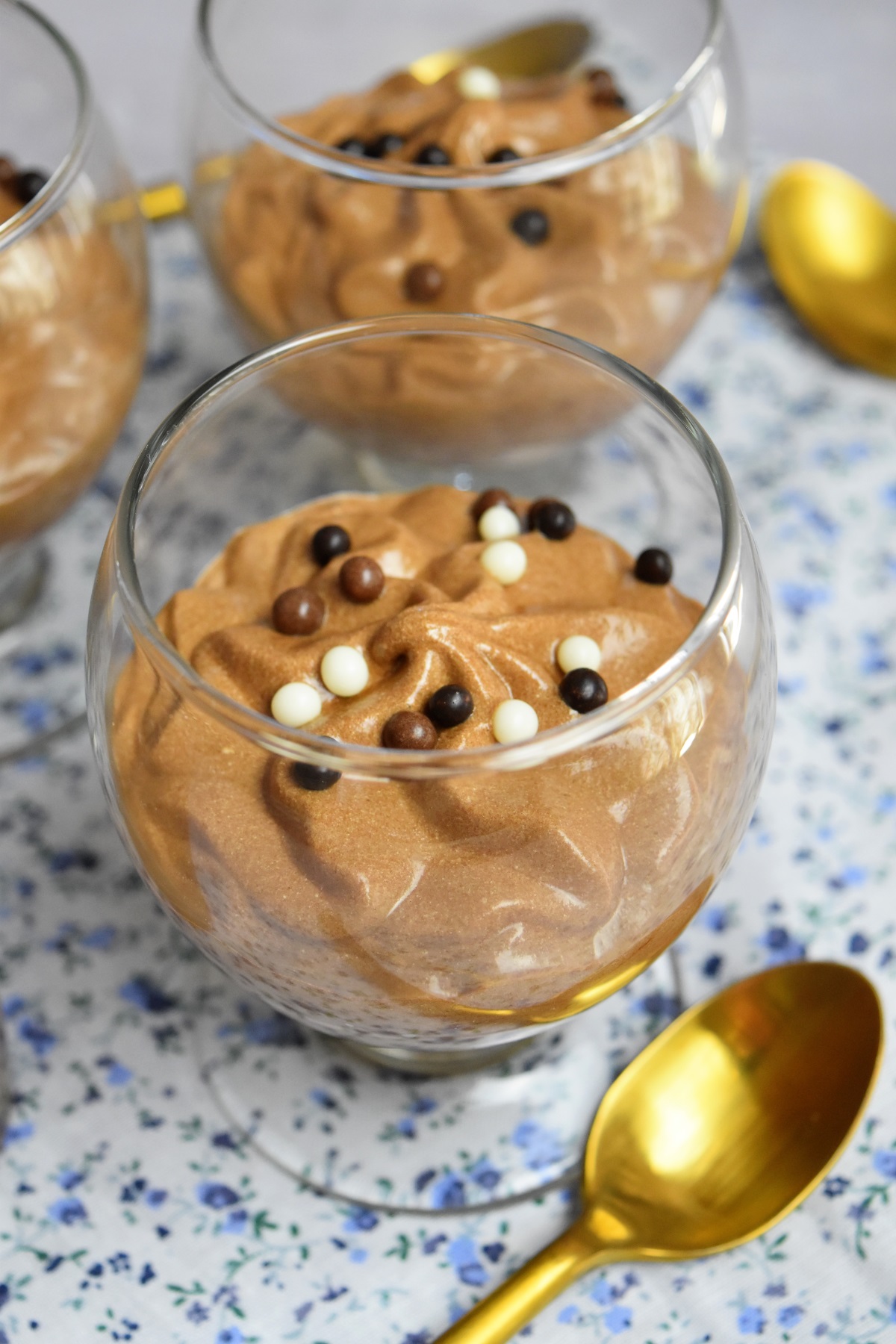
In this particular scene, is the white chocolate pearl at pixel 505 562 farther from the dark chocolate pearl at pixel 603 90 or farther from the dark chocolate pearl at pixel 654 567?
the dark chocolate pearl at pixel 603 90

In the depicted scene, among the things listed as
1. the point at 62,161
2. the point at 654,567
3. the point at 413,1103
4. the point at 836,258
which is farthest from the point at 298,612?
the point at 836,258

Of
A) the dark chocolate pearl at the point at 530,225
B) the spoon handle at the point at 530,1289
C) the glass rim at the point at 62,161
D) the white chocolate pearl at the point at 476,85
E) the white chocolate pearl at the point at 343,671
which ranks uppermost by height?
the glass rim at the point at 62,161

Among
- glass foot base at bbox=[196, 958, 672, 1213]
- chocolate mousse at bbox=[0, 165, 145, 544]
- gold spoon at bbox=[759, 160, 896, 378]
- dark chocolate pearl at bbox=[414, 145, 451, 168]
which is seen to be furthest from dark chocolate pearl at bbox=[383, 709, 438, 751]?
gold spoon at bbox=[759, 160, 896, 378]

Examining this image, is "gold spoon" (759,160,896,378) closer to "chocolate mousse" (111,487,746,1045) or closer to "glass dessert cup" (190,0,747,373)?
"glass dessert cup" (190,0,747,373)

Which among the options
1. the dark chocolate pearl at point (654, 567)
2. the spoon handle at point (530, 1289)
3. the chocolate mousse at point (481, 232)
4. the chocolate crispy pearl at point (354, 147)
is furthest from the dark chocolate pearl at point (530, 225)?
the spoon handle at point (530, 1289)

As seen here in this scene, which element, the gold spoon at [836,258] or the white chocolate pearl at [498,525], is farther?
the gold spoon at [836,258]

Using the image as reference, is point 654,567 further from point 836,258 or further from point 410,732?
point 836,258

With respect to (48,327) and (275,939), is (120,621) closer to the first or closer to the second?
(275,939)

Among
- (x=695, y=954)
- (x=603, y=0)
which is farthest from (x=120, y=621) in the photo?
(x=603, y=0)
